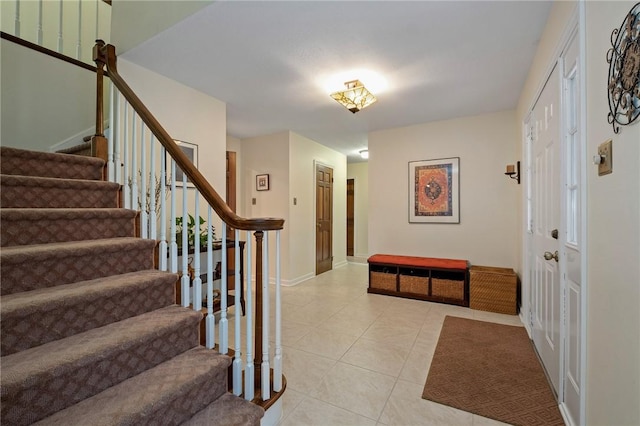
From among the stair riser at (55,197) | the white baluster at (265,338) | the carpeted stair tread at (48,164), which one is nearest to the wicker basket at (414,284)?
the white baluster at (265,338)

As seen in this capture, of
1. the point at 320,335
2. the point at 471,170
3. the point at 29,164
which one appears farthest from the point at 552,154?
the point at 29,164

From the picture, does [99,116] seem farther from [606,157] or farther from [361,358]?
[606,157]

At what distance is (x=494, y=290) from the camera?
329 centimetres

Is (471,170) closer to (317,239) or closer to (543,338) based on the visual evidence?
(543,338)

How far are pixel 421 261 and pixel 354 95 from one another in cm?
243

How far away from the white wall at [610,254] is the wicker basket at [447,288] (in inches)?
90.8

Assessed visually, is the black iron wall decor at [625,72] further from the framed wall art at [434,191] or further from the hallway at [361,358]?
the framed wall art at [434,191]

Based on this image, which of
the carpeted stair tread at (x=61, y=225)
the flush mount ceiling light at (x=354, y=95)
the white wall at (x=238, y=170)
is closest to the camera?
the carpeted stair tread at (x=61, y=225)

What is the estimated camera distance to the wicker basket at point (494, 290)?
→ 126 inches

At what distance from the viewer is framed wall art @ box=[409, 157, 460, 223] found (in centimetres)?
401

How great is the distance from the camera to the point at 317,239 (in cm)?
533

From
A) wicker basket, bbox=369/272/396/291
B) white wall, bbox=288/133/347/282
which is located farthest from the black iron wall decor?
white wall, bbox=288/133/347/282

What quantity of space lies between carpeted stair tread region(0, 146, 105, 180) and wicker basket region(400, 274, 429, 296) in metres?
3.55

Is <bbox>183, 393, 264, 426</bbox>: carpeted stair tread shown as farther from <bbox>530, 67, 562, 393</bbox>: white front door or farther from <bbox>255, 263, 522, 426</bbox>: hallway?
<bbox>530, 67, 562, 393</bbox>: white front door
